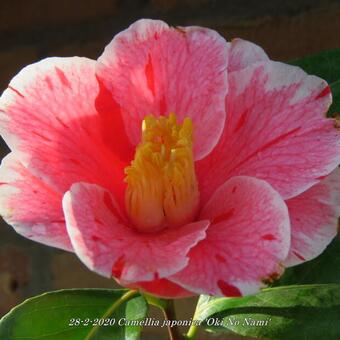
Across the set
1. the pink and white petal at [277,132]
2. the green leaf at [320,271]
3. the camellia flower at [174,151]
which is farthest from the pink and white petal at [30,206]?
the green leaf at [320,271]

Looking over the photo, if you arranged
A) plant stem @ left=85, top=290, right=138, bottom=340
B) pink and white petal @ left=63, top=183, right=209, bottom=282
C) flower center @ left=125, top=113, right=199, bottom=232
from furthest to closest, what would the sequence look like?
1. plant stem @ left=85, top=290, right=138, bottom=340
2. flower center @ left=125, top=113, right=199, bottom=232
3. pink and white petal @ left=63, top=183, right=209, bottom=282

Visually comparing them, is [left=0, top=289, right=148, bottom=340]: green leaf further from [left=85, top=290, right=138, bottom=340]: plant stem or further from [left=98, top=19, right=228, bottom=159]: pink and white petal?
[left=98, top=19, right=228, bottom=159]: pink and white petal

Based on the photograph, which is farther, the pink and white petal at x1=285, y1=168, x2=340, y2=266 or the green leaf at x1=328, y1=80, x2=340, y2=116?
the green leaf at x1=328, y1=80, x2=340, y2=116

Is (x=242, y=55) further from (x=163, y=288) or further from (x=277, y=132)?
(x=163, y=288)

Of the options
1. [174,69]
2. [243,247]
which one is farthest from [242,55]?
[243,247]

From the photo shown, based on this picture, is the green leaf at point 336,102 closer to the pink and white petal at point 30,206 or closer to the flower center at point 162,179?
the flower center at point 162,179

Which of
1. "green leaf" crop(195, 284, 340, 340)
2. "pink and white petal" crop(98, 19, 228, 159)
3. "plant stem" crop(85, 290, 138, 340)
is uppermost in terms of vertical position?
"pink and white petal" crop(98, 19, 228, 159)

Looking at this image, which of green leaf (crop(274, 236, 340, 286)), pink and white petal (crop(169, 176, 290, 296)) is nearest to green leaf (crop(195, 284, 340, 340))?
green leaf (crop(274, 236, 340, 286))
